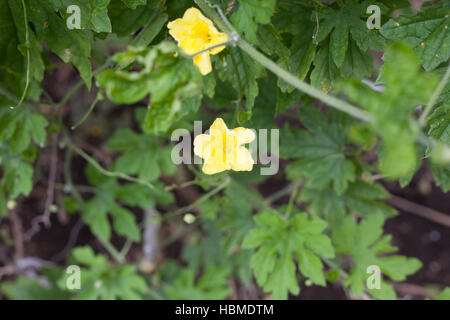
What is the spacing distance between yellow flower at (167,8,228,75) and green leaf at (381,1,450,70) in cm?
51

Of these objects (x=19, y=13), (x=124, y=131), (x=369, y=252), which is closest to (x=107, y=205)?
(x=124, y=131)

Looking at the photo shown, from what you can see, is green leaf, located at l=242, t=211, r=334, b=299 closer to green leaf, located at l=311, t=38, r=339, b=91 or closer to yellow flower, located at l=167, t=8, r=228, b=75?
green leaf, located at l=311, t=38, r=339, b=91

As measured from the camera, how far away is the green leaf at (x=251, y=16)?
3.52ft

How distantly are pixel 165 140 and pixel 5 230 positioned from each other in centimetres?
126

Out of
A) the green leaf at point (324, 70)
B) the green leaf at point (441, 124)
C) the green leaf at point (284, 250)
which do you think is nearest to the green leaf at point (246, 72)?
the green leaf at point (324, 70)

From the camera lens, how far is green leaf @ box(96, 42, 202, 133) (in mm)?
874

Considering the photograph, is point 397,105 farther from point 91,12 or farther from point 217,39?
point 91,12

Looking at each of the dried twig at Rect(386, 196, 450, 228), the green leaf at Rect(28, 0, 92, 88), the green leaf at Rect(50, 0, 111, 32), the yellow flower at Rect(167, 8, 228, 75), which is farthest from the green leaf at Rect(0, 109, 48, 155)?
the dried twig at Rect(386, 196, 450, 228)

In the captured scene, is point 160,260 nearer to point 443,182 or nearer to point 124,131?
point 124,131

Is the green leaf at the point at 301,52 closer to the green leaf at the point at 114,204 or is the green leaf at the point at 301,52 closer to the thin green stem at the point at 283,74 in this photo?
the thin green stem at the point at 283,74

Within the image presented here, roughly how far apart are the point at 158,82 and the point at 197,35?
0.31 m

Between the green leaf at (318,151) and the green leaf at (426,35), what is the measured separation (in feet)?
2.27

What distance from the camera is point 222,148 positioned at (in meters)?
1.20

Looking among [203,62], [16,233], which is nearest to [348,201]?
[203,62]
